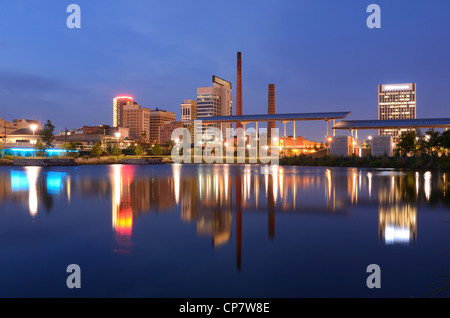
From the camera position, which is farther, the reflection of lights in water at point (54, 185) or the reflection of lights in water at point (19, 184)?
the reflection of lights in water at point (19, 184)

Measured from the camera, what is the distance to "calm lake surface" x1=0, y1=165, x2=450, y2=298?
464 cm

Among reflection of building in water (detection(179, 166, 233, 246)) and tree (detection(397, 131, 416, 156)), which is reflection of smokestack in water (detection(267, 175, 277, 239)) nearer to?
reflection of building in water (detection(179, 166, 233, 246))

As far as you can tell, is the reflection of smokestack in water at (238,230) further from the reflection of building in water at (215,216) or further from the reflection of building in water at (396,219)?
the reflection of building in water at (396,219)

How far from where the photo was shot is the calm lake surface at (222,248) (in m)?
4.64

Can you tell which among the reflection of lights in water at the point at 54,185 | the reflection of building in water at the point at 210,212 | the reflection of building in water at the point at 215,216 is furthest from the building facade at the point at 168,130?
the reflection of building in water at the point at 215,216

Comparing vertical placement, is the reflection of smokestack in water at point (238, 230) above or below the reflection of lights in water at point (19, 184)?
below

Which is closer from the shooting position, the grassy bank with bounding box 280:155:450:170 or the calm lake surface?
the calm lake surface

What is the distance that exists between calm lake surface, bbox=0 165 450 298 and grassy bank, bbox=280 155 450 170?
29.3m

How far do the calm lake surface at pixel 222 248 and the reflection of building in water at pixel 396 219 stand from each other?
0.10 feet

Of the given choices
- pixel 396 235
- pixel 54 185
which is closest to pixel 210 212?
pixel 396 235

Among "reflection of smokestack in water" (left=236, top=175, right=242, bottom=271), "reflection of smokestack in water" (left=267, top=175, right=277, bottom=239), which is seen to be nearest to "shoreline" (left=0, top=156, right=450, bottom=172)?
"reflection of smokestack in water" (left=267, top=175, right=277, bottom=239)
